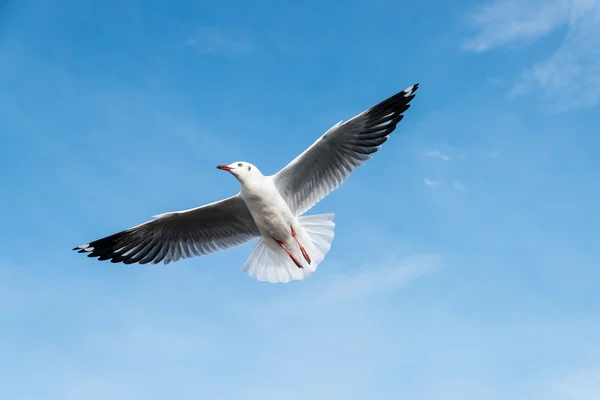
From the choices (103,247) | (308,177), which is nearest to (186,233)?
(103,247)

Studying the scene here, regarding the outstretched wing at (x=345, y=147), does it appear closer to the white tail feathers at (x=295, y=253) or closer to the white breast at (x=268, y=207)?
the white breast at (x=268, y=207)

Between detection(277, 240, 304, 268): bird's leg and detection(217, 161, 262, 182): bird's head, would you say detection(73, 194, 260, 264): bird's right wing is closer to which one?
detection(277, 240, 304, 268): bird's leg

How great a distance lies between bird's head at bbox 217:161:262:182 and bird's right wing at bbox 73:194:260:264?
74 centimetres

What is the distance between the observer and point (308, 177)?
728 cm

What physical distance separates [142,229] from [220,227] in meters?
0.74

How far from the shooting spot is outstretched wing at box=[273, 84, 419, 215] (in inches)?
278

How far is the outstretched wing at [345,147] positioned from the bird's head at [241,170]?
224mm

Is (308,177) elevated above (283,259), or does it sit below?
above

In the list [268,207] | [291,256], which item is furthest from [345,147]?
[291,256]

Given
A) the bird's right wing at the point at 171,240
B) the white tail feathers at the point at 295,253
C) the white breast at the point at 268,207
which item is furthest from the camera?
the bird's right wing at the point at 171,240

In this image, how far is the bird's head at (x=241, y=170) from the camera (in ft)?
22.9

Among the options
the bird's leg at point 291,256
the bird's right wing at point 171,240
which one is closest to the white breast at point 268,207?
the bird's leg at point 291,256

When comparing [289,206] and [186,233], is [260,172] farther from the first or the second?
[186,233]

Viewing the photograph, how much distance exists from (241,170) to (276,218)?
51 centimetres
